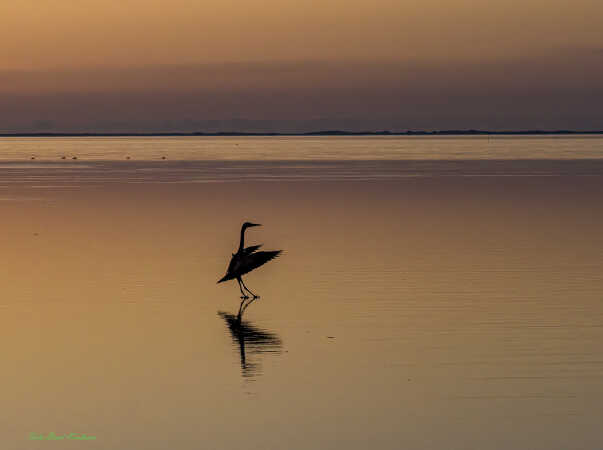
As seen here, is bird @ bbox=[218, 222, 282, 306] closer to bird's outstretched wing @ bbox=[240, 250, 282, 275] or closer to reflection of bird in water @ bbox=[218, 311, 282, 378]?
bird's outstretched wing @ bbox=[240, 250, 282, 275]

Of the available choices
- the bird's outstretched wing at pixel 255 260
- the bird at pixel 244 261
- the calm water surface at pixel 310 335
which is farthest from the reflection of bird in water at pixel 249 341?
the bird's outstretched wing at pixel 255 260

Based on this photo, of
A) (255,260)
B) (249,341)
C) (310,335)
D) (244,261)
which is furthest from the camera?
(255,260)

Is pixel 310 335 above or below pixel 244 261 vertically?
below

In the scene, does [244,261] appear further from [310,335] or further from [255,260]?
[310,335]

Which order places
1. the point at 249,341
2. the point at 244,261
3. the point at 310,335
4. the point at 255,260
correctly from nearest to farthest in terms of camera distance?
the point at 249,341
the point at 310,335
the point at 244,261
the point at 255,260

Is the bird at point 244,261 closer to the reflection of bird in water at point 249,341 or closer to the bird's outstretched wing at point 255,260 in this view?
the bird's outstretched wing at point 255,260

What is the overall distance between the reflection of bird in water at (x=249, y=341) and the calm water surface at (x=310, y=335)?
51mm

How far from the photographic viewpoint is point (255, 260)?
19328mm

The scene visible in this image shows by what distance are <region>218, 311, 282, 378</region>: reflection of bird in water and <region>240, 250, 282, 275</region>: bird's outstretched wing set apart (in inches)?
102

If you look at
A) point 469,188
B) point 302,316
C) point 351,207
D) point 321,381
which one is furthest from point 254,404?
point 469,188

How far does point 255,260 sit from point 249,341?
474 centimetres

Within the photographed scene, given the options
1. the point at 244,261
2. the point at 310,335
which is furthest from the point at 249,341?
the point at 244,261

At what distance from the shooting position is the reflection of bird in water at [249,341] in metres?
13.0

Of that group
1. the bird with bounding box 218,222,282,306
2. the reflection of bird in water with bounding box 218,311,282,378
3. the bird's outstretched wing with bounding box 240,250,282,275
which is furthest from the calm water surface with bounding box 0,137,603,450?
the bird's outstretched wing with bounding box 240,250,282,275
